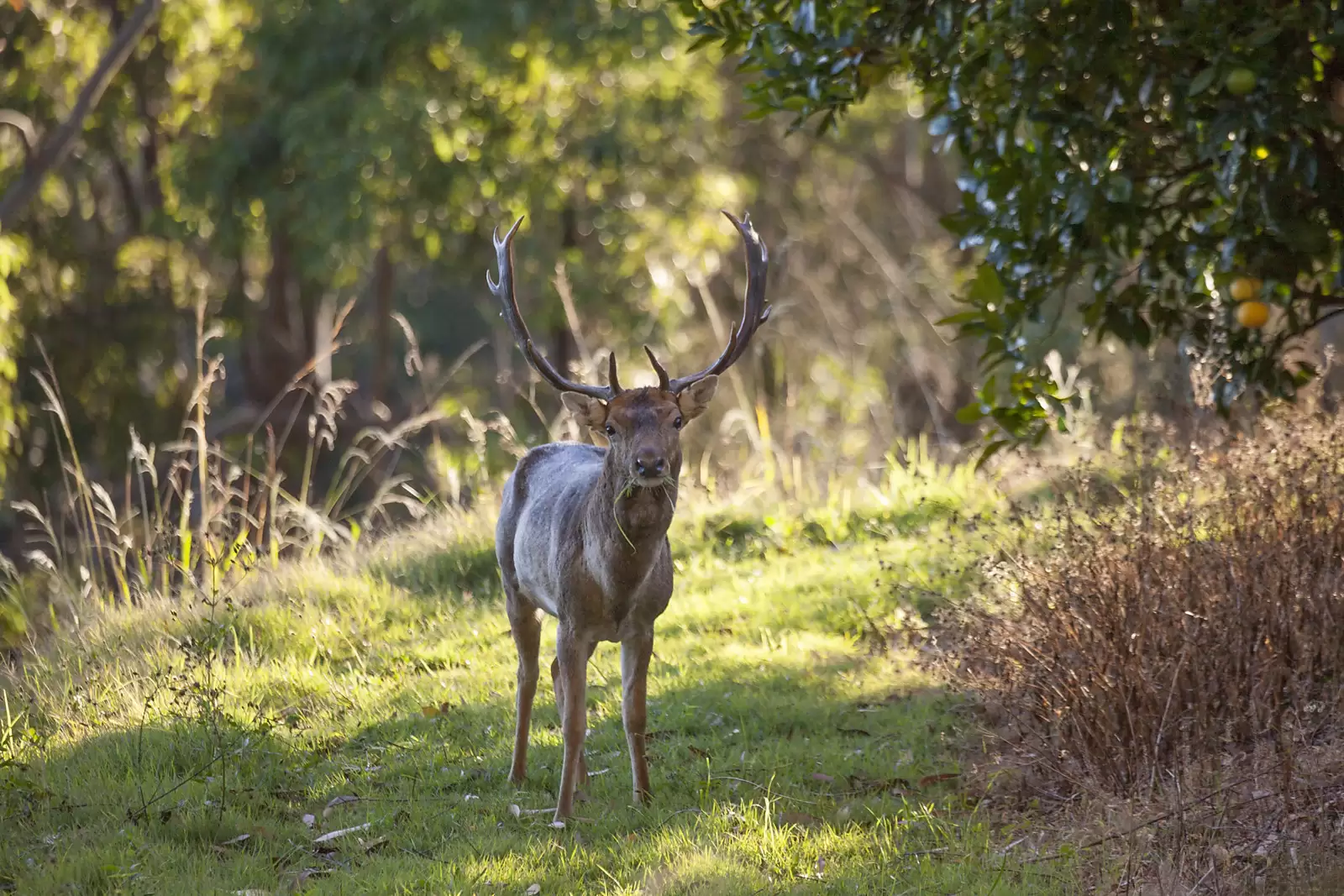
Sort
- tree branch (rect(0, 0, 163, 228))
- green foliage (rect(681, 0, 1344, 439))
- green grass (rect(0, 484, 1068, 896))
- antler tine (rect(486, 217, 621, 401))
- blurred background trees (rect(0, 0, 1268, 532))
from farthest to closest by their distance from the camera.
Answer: blurred background trees (rect(0, 0, 1268, 532)) → tree branch (rect(0, 0, 163, 228)) → antler tine (rect(486, 217, 621, 401)) → green grass (rect(0, 484, 1068, 896)) → green foliage (rect(681, 0, 1344, 439))

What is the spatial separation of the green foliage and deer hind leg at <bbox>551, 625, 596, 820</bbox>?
6.65 feet

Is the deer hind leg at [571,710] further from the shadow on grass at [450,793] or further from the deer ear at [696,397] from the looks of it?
the deer ear at [696,397]

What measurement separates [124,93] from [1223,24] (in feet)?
57.7

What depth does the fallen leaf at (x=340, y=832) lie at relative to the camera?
6223mm

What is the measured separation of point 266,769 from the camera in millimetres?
6863

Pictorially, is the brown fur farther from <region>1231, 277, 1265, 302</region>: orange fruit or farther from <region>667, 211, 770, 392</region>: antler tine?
<region>1231, 277, 1265, 302</region>: orange fruit

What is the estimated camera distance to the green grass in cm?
578

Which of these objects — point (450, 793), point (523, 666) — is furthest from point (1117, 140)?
point (450, 793)

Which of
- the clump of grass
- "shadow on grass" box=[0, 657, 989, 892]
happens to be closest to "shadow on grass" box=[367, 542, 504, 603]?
"shadow on grass" box=[0, 657, 989, 892]

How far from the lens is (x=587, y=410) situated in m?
6.38

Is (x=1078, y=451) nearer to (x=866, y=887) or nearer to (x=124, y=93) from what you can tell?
(x=866, y=887)

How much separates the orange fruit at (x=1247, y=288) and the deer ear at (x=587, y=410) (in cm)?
256

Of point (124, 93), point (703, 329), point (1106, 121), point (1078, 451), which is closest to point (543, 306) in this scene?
point (703, 329)

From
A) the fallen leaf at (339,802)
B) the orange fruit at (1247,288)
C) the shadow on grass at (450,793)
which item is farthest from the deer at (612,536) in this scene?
the orange fruit at (1247,288)
